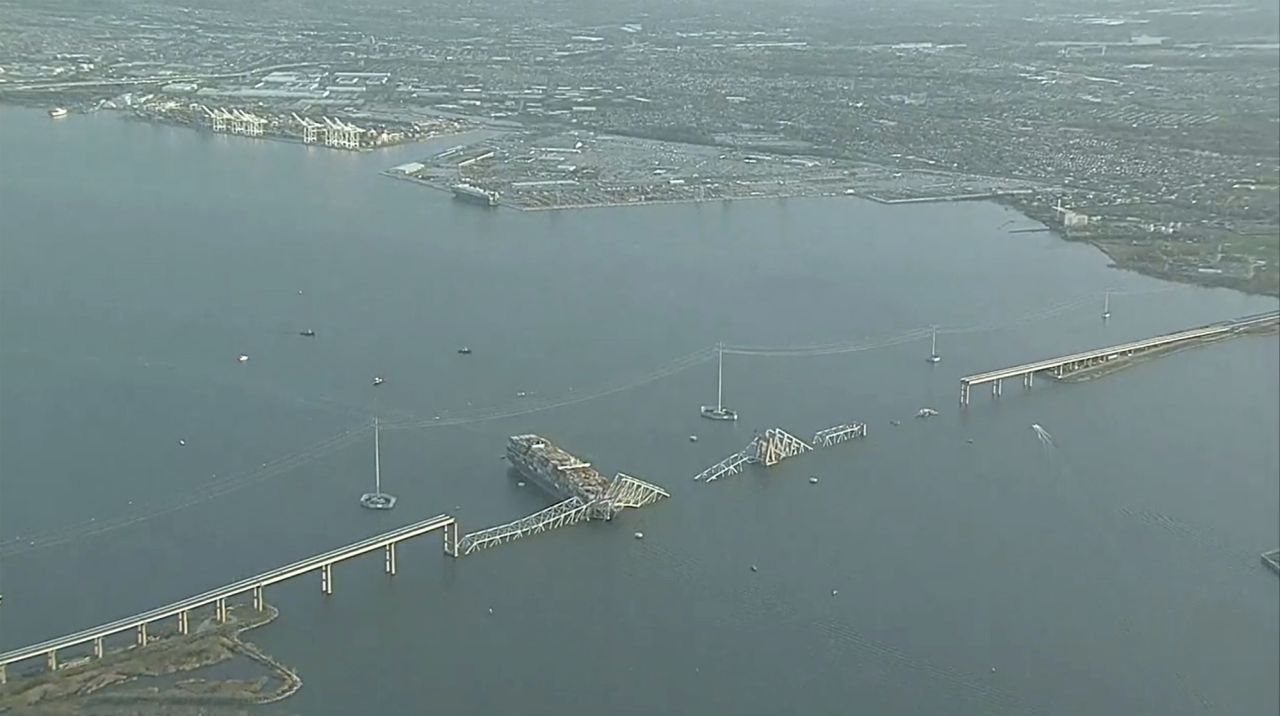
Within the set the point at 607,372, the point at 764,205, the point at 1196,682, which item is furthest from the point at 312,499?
the point at 764,205

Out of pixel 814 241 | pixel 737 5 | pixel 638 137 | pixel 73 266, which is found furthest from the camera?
pixel 737 5

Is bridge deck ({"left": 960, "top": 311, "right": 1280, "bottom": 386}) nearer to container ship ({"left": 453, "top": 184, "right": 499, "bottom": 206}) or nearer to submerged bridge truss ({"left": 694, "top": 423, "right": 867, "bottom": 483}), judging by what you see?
submerged bridge truss ({"left": 694, "top": 423, "right": 867, "bottom": 483})

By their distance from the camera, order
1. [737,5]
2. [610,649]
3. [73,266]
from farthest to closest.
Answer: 1. [737,5]
2. [73,266]
3. [610,649]

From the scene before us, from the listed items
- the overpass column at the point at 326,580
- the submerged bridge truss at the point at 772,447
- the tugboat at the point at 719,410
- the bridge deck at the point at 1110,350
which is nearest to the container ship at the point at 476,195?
the tugboat at the point at 719,410

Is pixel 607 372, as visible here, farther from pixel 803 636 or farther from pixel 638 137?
pixel 638 137

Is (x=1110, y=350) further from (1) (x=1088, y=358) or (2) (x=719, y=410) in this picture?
(2) (x=719, y=410)

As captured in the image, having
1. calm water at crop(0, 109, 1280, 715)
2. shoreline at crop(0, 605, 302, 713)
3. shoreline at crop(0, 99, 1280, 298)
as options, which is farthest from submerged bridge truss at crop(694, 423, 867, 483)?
shoreline at crop(0, 99, 1280, 298)

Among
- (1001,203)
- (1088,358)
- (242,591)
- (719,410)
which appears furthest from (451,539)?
(1001,203)
